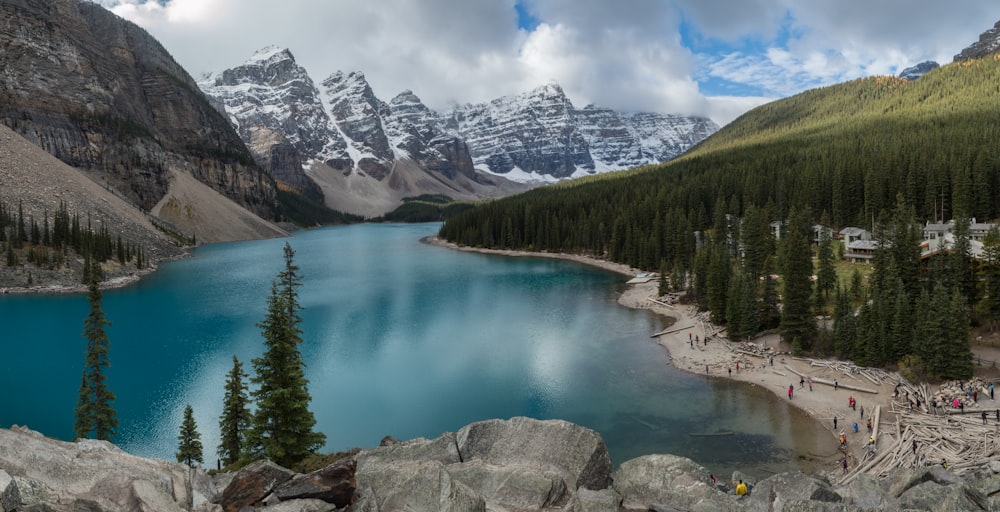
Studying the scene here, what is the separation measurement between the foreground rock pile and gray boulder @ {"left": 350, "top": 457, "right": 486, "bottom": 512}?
0.09ft

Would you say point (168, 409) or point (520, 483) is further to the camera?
point (168, 409)

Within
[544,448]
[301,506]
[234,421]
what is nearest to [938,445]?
[544,448]

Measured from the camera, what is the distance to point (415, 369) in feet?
155

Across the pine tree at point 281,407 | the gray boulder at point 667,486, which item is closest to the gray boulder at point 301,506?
the gray boulder at point 667,486

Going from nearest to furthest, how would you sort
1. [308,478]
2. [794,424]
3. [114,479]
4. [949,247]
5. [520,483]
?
[114,479]
[308,478]
[520,483]
[794,424]
[949,247]

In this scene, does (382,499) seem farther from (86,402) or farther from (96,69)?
(96,69)

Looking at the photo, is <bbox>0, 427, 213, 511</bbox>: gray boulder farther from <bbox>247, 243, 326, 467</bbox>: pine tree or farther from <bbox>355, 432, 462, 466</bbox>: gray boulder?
<bbox>247, 243, 326, 467</bbox>: pine tree

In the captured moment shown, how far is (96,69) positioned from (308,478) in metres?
225

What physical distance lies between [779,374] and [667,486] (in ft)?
107

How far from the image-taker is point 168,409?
1491 inches

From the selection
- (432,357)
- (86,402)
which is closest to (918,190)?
(432,357)

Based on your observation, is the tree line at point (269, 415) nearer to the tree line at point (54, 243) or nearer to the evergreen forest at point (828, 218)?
the evergreen forest at point (828, 218)

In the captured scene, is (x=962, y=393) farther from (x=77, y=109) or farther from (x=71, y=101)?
(x=71, y=101)

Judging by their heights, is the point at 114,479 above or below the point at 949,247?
below
